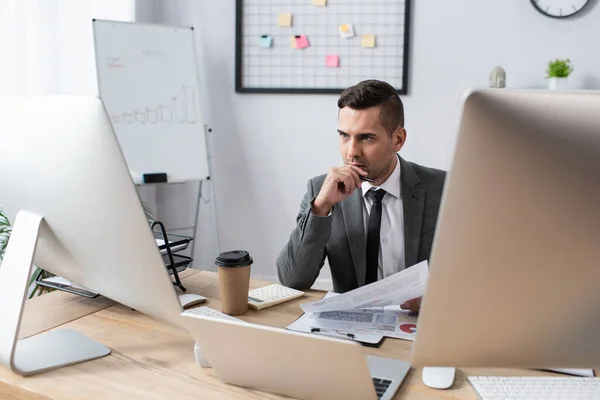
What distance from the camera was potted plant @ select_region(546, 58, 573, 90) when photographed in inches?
107

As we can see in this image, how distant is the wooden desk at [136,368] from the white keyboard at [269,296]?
0.02 metres

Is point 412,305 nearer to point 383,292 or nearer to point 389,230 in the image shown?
point 383,292

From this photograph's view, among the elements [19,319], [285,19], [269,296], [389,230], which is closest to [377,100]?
[389,230]

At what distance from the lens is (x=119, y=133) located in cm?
287

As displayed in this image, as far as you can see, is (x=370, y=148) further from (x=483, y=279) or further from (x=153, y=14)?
(x=153, y=14)

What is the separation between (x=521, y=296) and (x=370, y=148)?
1153 mm

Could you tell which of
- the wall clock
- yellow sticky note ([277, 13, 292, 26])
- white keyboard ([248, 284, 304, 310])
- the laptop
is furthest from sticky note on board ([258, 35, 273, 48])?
the laptop

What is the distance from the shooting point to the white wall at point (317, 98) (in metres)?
2.90

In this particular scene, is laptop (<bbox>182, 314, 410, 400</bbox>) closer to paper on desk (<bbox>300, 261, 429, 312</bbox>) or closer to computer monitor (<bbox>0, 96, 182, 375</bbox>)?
computer monitor (<bbox>0, 96, 182, 375</bbox>)

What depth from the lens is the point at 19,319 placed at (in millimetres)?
940

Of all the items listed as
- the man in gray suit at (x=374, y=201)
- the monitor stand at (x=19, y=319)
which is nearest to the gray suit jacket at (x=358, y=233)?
the man in gray suit at (x=374, y=201)

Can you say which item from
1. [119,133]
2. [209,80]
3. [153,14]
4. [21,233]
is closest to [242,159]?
[209,80]

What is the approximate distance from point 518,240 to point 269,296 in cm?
81

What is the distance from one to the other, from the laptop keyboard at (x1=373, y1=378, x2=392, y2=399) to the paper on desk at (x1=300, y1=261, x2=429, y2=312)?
0.67ft
